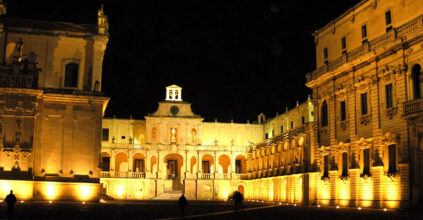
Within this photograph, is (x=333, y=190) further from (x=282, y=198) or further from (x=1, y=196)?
(x=1, y=196)

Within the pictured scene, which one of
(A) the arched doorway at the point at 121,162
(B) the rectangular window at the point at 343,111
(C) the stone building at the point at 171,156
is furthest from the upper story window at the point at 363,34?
(A) the arched doorway at the point at 121,162

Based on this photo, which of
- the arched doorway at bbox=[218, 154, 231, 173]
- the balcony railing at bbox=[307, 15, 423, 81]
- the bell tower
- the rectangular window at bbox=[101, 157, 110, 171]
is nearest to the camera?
the balcony railing at bbox=[307, 15, 423, 81]

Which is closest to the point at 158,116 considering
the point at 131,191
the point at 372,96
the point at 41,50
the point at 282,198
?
the point at 131,191

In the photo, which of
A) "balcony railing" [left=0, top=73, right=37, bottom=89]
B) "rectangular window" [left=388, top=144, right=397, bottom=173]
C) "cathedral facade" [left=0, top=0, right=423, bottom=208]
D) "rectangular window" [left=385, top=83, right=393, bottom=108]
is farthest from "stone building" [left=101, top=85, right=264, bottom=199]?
"rectangular window" [left=385, top=83, right=393, bottom=108]

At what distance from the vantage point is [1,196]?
122 ft

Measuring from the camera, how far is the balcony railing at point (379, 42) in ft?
102

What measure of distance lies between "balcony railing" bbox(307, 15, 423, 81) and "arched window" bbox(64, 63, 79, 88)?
21321 mm

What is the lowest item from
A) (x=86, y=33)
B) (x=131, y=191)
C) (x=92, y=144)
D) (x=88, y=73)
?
(x=131, y=191)

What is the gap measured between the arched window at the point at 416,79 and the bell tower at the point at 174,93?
160ft

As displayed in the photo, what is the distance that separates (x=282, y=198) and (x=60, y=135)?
24358mm

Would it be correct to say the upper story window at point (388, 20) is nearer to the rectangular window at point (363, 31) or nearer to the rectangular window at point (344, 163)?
the rectangular window at point (363, 31)

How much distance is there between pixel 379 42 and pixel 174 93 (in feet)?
150

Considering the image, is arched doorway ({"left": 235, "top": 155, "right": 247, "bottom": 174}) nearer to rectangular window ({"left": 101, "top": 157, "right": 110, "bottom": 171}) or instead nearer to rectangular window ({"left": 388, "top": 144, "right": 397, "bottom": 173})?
rectangular window ({"left": 101, "top": 157, "right": 110, "bottom": 171})

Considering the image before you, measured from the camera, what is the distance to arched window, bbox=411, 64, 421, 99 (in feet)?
102
